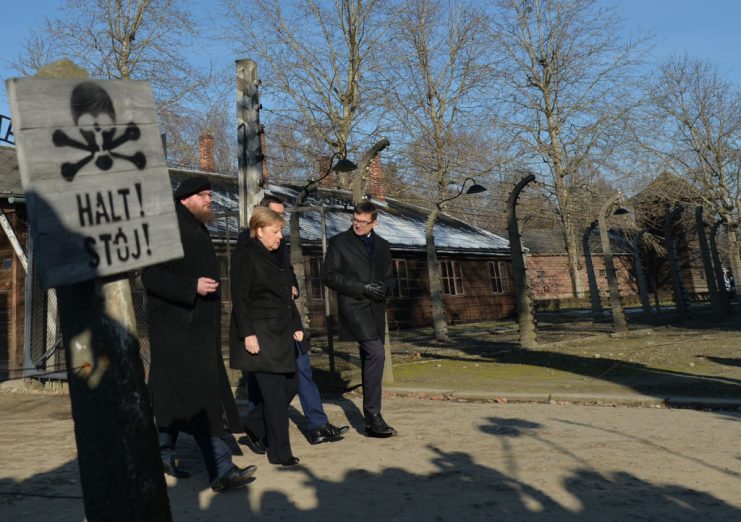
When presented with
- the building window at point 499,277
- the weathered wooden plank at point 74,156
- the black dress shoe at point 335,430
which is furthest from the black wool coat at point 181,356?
the building window at point 499,277

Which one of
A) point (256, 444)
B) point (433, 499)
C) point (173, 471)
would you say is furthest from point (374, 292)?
point (433, 499)

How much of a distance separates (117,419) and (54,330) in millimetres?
11408

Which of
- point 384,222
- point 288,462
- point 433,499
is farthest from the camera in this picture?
point 384,222

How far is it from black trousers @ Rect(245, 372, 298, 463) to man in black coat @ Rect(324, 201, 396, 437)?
740mm

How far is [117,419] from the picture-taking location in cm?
232

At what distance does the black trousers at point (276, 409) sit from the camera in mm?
4652

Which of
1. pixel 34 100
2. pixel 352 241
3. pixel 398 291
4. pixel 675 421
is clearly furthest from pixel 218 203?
pixel 34 100

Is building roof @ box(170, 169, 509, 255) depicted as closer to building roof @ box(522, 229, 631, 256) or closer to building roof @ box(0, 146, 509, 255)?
building roof @ box(0, 146, 509, 255)

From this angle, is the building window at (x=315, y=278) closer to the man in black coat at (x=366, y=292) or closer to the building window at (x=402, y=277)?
the building window at (x=402, y=277)

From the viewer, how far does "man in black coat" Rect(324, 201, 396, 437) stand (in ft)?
18.0

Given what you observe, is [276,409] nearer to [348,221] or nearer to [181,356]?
[181,356]

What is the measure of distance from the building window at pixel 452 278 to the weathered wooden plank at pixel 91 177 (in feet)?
80.5

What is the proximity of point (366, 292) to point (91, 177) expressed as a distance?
3432 millimetres

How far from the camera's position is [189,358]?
4.17 m
